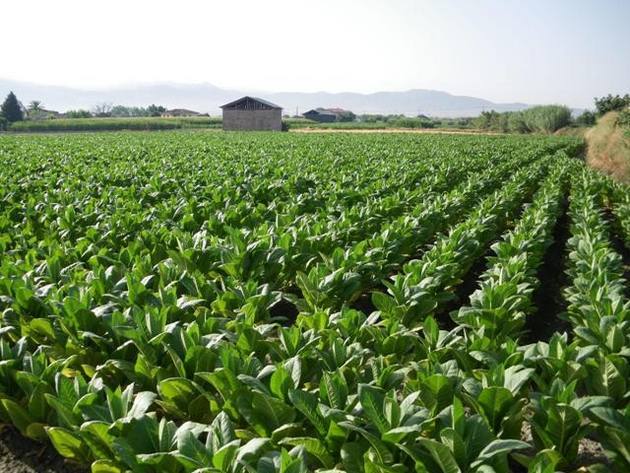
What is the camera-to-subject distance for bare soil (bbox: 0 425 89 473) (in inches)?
127

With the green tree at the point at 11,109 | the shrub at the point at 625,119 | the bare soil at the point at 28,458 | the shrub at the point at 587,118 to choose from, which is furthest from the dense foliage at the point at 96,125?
the bare soil at the point at 28,458

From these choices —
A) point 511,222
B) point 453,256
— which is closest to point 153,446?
point 453,256

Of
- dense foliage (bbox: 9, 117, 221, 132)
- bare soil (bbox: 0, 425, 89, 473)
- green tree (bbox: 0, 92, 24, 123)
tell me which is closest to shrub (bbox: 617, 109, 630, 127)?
bare soil (bbox: 0, 425, 89, 473)

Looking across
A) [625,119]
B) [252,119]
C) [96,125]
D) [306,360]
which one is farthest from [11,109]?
[306,360]

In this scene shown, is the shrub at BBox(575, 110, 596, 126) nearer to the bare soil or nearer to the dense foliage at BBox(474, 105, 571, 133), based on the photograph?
the dense foliage at BBox(474, 105, 571, 133)

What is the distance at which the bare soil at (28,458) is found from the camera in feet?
10.6

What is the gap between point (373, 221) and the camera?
873 centimetres

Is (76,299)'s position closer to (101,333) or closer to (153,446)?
(101,333)

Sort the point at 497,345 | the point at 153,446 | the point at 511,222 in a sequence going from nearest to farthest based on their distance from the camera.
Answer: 1. the point at 153,446
2. the point at 497,345
3. the point at 511,222

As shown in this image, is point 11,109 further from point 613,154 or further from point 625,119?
point 625,119

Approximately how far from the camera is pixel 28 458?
3328 millimetres

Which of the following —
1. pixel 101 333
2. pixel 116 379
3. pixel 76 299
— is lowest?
pixel 116 379

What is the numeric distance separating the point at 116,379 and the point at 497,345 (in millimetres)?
2811

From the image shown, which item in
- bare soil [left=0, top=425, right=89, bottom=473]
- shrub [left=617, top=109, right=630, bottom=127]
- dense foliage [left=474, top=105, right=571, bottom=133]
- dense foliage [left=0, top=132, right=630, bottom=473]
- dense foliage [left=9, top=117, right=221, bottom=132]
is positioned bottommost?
bare soil [left=0, top=425, right=89, bottom=473]
